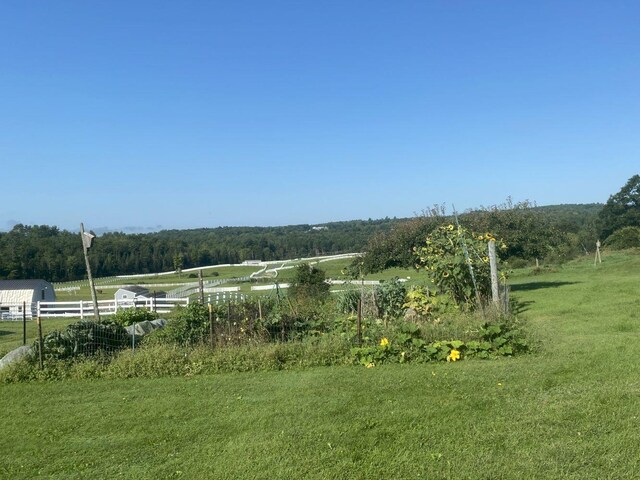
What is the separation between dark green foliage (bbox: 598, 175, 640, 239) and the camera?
61594mm

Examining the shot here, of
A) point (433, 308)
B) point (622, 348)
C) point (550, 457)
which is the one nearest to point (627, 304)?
point (433, 308)

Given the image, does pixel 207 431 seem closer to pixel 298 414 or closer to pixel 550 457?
pixel 298 414

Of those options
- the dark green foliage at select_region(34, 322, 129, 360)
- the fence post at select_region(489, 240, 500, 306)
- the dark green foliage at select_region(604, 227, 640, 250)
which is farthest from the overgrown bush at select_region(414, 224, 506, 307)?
the dark green foliage at select_region(604, 227, 640, 250)

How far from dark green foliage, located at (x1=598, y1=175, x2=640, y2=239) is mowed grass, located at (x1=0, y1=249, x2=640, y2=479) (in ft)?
199

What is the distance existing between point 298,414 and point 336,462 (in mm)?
1383


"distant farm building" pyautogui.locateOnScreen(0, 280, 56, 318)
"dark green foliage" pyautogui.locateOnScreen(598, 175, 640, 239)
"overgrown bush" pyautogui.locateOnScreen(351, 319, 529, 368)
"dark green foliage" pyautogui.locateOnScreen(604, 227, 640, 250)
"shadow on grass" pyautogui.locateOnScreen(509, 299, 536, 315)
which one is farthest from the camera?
"dark green foliage" pyautogui.locateOnScreen(598, 175, 640, 239)

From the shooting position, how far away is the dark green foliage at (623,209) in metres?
61.6

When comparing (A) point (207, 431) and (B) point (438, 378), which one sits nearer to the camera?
(A) point (207, 431)

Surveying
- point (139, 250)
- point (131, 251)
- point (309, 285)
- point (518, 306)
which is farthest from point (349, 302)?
point (139, 250)

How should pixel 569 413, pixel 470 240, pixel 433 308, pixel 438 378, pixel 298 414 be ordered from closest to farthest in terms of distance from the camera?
pixel 569 413 → pixel 298 414 → pixel 438 378 → pixel 433 308 → pixel 470 240

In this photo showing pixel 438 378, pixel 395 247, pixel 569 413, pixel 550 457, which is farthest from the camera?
pixel 395 247

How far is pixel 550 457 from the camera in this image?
4332mm

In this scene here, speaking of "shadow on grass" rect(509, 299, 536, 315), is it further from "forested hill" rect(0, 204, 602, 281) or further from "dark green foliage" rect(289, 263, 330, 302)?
"forested hill" rect(0, 204, 602, 281)

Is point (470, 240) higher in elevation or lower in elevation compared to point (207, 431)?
higher
